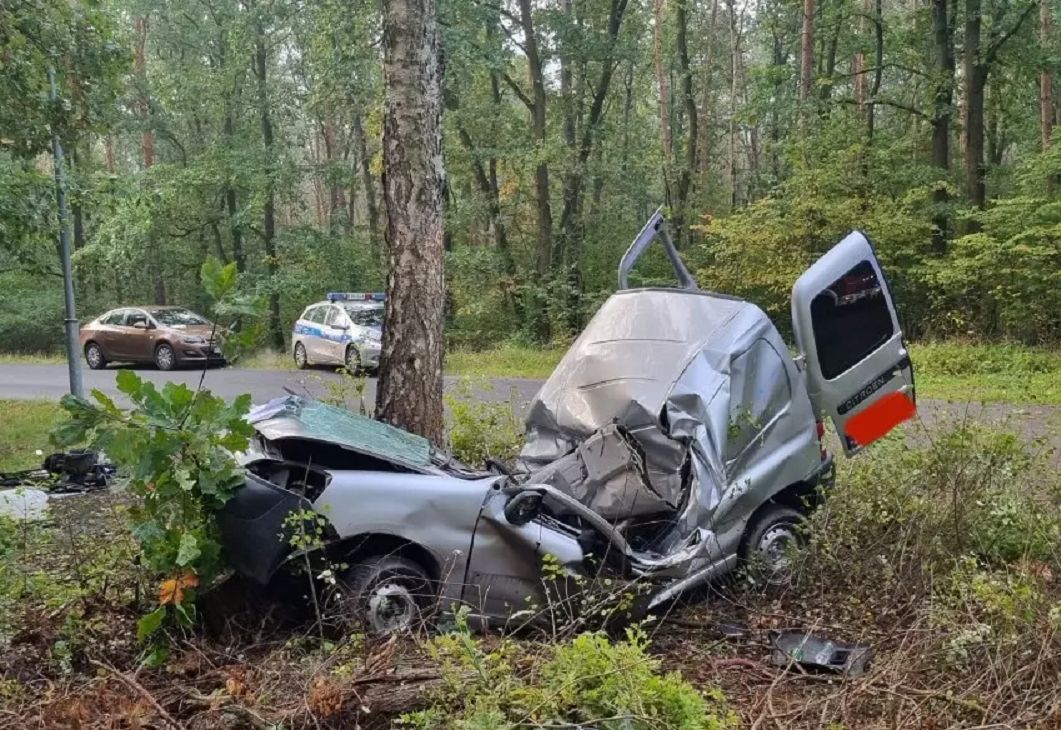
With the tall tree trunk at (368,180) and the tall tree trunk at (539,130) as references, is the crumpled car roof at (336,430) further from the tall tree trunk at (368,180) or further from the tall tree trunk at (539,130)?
the tall tree trunk at (368,180)

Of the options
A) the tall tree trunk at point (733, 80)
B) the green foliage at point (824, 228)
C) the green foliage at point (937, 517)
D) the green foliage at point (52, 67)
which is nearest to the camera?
the green foliage at point (937, 517)

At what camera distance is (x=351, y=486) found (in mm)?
4066

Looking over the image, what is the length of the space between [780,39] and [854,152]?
11.0m

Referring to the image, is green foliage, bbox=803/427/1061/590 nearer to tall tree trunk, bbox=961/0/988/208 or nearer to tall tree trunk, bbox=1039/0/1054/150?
tall tree trunk, bbox=961/0/988/208

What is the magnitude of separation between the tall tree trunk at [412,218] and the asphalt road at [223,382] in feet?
16.1

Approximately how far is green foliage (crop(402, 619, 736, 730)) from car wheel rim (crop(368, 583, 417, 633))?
2.71 ft

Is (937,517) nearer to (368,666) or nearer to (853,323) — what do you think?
(853,323)

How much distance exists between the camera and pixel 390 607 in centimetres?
409

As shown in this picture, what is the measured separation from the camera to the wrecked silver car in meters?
4.11

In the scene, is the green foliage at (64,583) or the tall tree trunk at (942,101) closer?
the green foliage at (64,583)

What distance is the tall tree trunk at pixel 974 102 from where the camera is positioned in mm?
16953

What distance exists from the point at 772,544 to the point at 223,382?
1287cm

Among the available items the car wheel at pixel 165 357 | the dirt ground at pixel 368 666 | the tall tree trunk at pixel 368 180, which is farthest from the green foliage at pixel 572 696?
the tall tree trunk at pixel 368 180

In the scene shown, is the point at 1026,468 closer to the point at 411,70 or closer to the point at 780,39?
the point at 411,70
